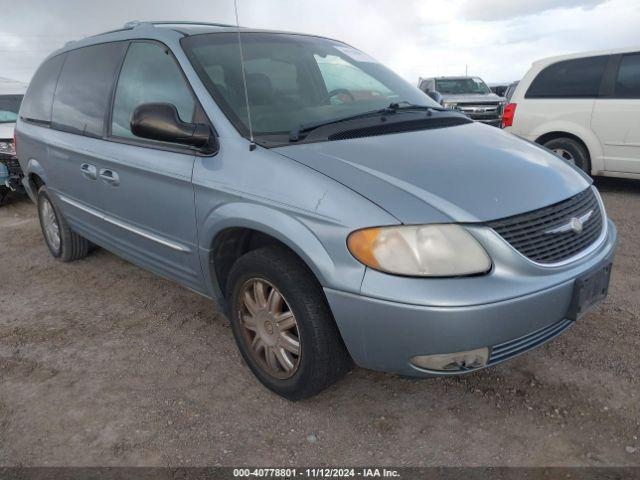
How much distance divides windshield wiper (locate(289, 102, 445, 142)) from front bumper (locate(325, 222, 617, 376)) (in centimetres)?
83

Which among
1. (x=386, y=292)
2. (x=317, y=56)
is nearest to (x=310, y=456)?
(x=386, y=292)

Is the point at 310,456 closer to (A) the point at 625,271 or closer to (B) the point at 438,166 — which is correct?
(B) the point at 438,166

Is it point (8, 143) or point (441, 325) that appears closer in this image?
point (441, 325)

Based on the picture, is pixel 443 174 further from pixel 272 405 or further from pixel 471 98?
pixel 471 98

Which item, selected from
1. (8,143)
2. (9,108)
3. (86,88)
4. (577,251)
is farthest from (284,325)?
(9,108)

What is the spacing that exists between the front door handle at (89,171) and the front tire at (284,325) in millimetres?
1425

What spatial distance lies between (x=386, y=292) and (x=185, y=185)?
4.11 feet

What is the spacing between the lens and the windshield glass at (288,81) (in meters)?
2.66

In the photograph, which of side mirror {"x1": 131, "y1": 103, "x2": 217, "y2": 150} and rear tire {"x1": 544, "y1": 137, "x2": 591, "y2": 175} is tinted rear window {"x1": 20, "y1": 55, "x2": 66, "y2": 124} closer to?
side mirror {"x1": 131, "y1": 103, "x2": 217, "y2": 150}

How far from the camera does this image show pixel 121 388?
274cm

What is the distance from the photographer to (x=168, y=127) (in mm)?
2469

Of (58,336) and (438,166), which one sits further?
(58,336)

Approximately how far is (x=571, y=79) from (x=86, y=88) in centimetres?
553

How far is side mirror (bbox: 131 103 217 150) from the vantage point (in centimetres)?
247
